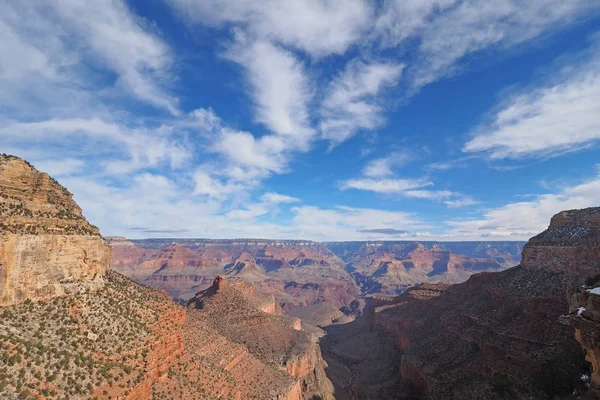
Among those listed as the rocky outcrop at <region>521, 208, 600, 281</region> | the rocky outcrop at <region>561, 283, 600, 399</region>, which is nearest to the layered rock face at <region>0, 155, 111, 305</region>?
the rocky outcrop at <region>561, 283, 600, 399</region>

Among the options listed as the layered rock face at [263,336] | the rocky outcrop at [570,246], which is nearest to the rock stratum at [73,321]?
the layered rock face at [263,336]

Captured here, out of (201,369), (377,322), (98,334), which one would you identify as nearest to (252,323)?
(201,369)

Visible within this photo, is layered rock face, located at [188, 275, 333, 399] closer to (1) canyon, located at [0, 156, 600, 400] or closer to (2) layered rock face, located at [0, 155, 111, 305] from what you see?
(1) canyon, located at [0, 156, 600, 400]

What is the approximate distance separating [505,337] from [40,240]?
187ft

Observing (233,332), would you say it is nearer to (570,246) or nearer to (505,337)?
(505,337)

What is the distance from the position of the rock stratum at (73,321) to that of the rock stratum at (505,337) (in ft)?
95.5

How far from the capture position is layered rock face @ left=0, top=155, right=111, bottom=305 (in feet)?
75.9

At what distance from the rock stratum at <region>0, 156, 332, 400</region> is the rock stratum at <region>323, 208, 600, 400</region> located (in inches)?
1146

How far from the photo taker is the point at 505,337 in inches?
1884

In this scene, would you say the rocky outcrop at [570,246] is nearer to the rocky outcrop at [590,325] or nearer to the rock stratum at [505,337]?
the rock stratum at [505,337]

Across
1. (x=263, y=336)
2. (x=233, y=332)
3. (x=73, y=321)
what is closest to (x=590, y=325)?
(x=73, y=321)

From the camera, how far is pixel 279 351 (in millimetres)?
62281

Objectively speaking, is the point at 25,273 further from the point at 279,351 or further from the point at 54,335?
the point at 279,351

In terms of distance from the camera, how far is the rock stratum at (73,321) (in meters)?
20.9
